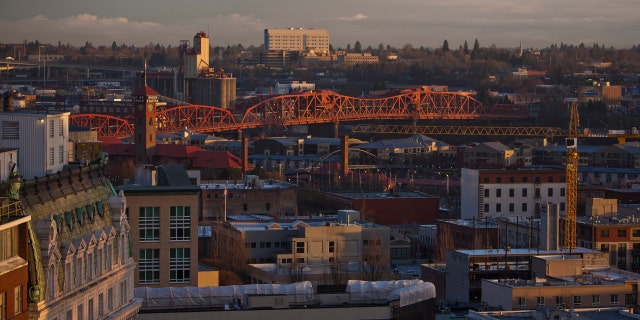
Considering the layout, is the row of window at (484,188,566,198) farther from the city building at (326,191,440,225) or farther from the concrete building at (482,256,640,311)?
the concrete building at (482,256,640,311)

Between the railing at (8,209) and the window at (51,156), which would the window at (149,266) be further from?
the railing at (8,209)

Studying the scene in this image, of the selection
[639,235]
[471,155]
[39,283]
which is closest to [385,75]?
[471,155]

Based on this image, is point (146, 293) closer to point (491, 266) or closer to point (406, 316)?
point (406, 316)

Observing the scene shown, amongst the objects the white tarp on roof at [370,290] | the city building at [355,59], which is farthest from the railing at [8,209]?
the city building at [355,59]

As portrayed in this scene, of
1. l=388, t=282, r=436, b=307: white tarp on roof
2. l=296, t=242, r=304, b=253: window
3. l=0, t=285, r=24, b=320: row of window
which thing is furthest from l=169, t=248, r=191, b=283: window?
l=296, t=242, r=304, b=253: window

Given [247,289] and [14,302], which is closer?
[14,302]

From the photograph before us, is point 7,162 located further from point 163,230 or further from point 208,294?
point 163,230
